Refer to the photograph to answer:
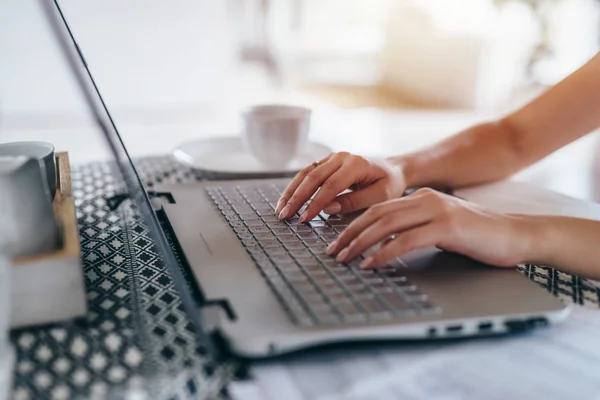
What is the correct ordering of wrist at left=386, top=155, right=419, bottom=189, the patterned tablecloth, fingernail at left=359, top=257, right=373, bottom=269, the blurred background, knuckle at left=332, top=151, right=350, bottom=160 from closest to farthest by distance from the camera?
the patterned tablecloth
fingernail at left=359, top=257, right=373, bottom=269
knuckle at left=332, top=151, right=350, bottom=160
wrist at left=386, top=155, right=419, bottom=189
the blurred background

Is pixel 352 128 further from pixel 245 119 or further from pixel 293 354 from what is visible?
pixel 293 354

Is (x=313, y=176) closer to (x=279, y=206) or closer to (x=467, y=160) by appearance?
(x=279, y=206)

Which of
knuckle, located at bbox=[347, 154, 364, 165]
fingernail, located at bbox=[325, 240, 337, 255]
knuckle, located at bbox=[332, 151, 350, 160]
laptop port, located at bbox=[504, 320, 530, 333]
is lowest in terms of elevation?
laptop port, located at bbox=[504, 320, 530, 333]

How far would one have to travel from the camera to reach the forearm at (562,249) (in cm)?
56

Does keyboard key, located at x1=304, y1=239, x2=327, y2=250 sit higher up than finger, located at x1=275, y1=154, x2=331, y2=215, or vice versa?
finger, located at x1=275, y1=154, x2=331, y2=215

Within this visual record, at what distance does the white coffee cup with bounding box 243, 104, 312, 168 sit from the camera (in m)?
0.87

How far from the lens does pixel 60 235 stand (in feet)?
1.54

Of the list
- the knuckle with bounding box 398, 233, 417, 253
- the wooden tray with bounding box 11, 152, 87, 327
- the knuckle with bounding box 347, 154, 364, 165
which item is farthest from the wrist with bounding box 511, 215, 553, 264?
the wooden tray with bounding box 11, 152, 87, 327

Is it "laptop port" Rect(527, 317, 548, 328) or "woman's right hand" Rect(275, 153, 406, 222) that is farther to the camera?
"woman's right hand" Rect(275, 153, 406, 222)

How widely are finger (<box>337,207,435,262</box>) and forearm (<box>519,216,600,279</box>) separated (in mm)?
106

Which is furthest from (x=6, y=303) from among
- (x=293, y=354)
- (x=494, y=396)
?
(x=494, y=396)

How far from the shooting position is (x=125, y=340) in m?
0.43

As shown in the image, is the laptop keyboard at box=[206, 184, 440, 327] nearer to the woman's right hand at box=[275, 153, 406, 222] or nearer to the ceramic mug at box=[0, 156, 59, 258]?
the woman's right hand at box=[275, 153, 406, 222]

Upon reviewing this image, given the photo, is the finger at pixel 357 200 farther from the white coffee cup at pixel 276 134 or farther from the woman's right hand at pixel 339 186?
the white coffee cup at pixel 276 134
